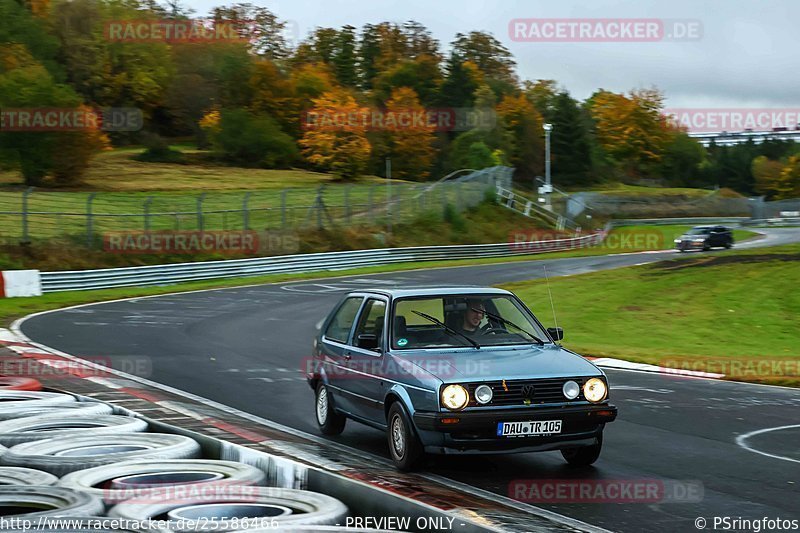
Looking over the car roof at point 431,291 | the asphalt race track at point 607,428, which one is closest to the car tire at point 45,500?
the asphalt race track at point 607,428

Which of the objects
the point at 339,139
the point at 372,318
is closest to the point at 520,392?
the point at 372,318

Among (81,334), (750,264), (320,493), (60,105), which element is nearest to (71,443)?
(320,493)

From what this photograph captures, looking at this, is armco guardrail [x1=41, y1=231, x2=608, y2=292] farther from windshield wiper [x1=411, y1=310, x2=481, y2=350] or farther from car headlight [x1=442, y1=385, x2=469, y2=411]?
car headlight [x1=442, y1=385, x2=469, y2=411]

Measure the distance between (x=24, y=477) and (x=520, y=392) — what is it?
3777 millimetres

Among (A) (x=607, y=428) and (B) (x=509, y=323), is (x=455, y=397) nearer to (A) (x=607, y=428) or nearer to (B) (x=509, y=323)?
(B) (x=509, y=323)

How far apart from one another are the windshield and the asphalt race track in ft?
3.51

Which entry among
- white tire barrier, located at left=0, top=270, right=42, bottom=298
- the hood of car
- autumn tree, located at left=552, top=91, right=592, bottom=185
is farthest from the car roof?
autumn tree, located at left=552, top=91, right=592, bottom=185

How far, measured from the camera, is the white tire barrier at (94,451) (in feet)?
22.0

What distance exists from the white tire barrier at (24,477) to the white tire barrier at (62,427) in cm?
128

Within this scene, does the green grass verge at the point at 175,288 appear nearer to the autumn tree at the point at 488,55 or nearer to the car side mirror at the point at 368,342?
A: the car side mirror at the point at 368,342

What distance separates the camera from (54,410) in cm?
916

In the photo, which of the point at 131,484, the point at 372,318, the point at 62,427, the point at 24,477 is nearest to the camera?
the point at 131,484

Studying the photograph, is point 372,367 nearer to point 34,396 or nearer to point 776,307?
point 34,396

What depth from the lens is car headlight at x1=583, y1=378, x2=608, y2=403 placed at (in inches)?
323
